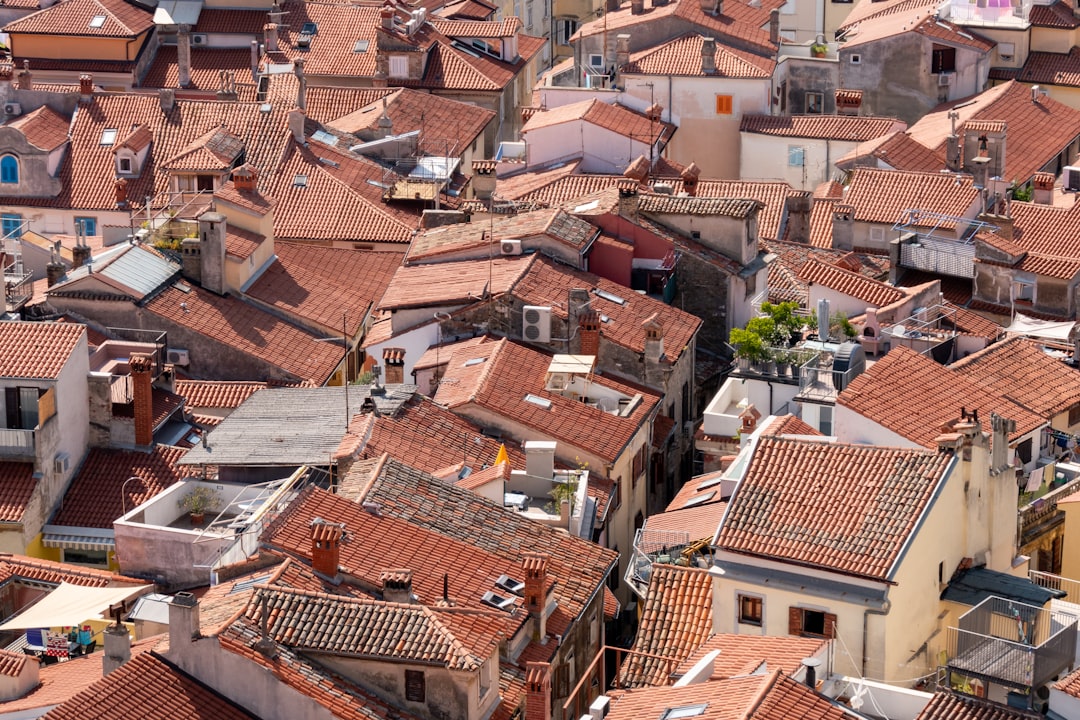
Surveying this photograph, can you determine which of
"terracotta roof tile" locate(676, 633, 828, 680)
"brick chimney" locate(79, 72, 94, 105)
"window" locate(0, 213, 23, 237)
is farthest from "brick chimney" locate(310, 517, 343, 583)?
"brick chimney" locate(79, 72, 94, 105)

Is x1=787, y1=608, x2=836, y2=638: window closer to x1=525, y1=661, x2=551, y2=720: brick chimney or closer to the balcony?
the balcony

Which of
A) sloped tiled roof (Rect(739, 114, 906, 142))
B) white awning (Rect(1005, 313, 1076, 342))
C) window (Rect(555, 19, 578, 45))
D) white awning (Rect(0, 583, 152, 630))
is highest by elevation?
window (Rect(555, 19, 578, 45))

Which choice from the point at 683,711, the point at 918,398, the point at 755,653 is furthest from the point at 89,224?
the point at 683,711

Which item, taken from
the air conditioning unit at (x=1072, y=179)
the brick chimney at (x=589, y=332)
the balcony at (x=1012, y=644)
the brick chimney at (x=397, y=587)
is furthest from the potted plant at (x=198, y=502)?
the air conditioning unit at (x=1072, y=179)

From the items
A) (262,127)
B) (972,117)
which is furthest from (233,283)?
(972,117)

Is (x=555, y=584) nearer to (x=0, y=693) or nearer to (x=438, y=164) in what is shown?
(x=0, y=693)
